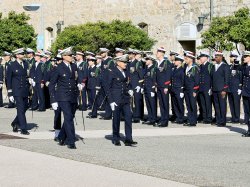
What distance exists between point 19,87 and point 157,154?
429 cm

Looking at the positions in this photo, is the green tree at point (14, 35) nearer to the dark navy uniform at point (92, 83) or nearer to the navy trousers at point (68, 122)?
the dark navy uniform at point (92, 83)

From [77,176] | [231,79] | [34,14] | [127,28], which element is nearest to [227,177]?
[77,176]

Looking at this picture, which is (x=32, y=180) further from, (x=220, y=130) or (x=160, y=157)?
(x=220, y=130)

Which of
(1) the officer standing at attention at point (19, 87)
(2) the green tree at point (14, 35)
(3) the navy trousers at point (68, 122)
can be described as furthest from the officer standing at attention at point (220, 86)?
(2) the green tree at point (14, 35)

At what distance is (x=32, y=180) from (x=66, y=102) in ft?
13.2

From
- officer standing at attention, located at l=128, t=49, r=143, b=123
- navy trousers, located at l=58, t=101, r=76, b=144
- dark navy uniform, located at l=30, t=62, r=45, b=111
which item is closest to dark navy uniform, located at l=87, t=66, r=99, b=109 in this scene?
dark navy uniform, located at l=30, t=62, r=45, b=111

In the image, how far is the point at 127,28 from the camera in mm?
33562

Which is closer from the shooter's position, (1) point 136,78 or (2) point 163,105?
(2) point 163,105

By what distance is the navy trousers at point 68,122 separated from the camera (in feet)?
44.9

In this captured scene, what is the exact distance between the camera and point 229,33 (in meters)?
25.7

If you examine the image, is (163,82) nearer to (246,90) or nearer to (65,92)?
(246,90)

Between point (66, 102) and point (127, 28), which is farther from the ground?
point (127, 28)

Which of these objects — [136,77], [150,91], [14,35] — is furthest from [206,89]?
[14,35]

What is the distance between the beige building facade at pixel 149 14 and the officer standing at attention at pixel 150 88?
573 inches
